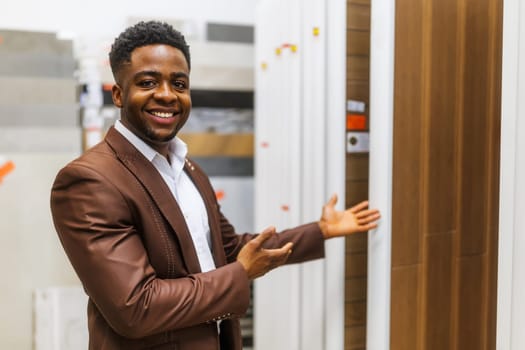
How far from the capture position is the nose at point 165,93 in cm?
120

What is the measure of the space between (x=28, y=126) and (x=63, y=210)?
1293 mm

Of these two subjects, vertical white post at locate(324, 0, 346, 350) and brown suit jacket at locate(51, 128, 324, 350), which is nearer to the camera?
brown suit jacket at locate(51, 128, 324, 350)

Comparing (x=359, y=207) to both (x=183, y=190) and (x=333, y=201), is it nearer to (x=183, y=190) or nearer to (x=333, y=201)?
(x=333, y=201)

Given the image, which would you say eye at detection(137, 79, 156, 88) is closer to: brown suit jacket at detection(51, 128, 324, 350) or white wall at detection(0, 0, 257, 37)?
brown suit jacket at detection(51, 128, 324, 350)

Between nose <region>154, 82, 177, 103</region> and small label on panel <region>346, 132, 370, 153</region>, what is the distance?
632 mm

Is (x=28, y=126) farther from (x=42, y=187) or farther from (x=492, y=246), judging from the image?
(x=492, y=246)

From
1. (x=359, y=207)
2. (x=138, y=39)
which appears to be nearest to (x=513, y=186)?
(x=359, y=207)

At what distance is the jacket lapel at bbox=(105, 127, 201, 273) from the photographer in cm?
117

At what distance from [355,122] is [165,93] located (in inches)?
26.5

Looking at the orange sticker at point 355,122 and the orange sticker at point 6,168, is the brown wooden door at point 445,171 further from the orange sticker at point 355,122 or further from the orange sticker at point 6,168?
the orange sticker at point 6,168

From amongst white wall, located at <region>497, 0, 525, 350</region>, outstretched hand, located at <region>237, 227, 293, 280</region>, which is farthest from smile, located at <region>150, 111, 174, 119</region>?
white wall, located at <region>497, 0, 525, 350</region>

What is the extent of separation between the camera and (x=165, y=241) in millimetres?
1161

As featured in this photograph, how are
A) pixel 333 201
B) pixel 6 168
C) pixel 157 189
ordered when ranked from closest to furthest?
pixel 157 189, pixel 333 201, pixel 6 168

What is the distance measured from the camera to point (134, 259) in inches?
42.7
